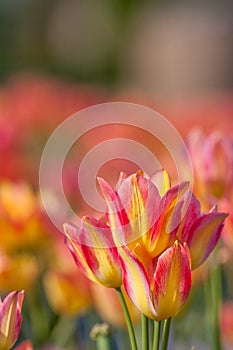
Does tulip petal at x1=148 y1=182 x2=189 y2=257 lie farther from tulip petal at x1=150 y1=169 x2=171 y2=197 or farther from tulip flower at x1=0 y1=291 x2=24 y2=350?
tulip flower at x1=0 y1=291 x2=24 y2=350

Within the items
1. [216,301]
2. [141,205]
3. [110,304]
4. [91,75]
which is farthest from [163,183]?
[91,75]

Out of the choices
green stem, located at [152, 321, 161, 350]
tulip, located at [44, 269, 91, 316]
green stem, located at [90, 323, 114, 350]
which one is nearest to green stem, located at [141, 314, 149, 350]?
green stem, located at [152, 321, 161, 350]

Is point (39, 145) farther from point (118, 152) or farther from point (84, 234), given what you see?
point (84, 234)

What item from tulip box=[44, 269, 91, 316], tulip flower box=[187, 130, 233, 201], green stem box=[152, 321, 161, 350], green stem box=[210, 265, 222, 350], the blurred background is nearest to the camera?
green stem box=[152, 321, 161, 350]

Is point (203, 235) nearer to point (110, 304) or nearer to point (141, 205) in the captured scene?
point (141, 205)

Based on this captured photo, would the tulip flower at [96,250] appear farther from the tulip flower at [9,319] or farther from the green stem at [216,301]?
the green stem at [216,301]

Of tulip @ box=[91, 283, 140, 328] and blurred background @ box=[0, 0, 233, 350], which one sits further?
blurred background @ box=[0, 0, 233, 350]
